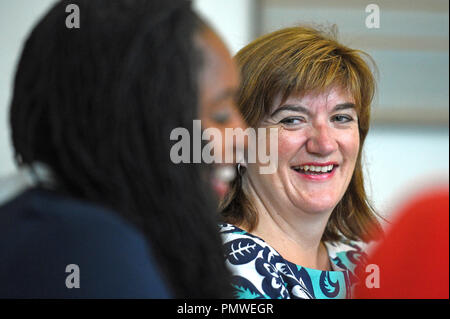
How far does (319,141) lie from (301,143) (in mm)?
34

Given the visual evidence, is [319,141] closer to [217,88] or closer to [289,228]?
[289,228]

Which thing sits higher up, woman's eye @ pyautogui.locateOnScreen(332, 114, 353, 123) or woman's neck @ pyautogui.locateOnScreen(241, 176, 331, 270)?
woman's eye @ pyautogui.locateOnScreen(332, 114, 353, 123)

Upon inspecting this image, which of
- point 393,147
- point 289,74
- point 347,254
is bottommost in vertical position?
point 347,254

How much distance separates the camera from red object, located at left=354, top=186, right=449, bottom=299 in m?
0.58

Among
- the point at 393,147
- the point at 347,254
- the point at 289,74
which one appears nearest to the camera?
the point at 289,74

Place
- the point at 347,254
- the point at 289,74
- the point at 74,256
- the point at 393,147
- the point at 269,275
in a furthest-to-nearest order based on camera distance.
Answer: the point at 393,147, the point at 347,254, the point at 289,74, the point at 269,275, the point at 74,256

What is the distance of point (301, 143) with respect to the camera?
1.15 m

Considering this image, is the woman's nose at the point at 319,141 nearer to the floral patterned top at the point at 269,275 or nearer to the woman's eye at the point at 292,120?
the woman's eye at the point at 292,120

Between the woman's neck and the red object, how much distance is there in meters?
0.55

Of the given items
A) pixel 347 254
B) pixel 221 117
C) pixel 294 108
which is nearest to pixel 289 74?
pixel 294 108

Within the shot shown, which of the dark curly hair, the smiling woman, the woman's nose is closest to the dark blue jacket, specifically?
the dark curly hair

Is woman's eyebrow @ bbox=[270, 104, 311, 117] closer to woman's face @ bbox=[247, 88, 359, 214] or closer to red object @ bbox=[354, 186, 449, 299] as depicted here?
woman's face @ bbox=[247, 88, 359, 214]

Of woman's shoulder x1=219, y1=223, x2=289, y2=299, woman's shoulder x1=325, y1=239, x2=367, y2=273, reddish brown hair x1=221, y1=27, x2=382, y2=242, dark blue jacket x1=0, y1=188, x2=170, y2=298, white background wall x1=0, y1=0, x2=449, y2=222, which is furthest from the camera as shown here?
white background wall x1=0, y1=0, x2=449, y2=222

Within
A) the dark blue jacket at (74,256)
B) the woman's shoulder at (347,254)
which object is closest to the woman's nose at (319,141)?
the woman's shoulder at (347,254)
